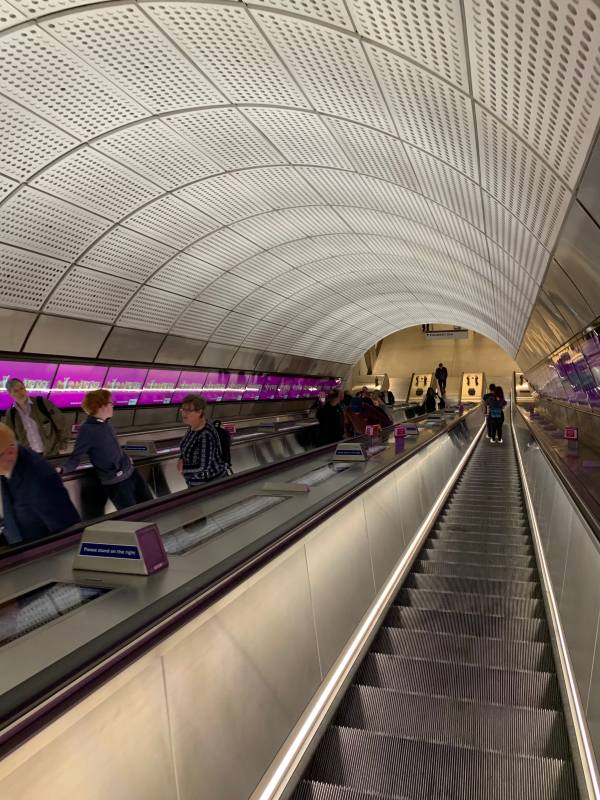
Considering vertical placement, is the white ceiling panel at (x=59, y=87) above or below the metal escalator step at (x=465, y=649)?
above

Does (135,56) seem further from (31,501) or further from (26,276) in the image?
(26,276)

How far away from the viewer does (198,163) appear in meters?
11.8

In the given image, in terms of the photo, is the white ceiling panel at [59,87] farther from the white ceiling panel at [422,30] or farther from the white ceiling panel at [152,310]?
the white ceiling panel at [152,310]

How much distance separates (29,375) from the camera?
15.7 metres

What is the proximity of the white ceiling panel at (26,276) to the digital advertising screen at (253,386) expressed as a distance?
542 inches

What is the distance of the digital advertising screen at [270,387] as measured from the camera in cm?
2959

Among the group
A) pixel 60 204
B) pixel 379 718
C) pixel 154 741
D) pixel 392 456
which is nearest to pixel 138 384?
pixel 60 204

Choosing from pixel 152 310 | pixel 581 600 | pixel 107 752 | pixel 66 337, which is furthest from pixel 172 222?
pixel 107 752

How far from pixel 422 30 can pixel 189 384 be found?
732 inches

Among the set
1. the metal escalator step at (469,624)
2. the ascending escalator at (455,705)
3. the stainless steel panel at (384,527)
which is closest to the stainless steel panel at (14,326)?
the stainless steel panel at (384,527)

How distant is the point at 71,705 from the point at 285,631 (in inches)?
65.6

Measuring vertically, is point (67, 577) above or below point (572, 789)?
above

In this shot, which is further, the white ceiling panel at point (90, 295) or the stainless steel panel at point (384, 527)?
the white ceiling panel at point (90, 295)

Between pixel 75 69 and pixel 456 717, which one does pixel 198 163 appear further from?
pixel 456 717
